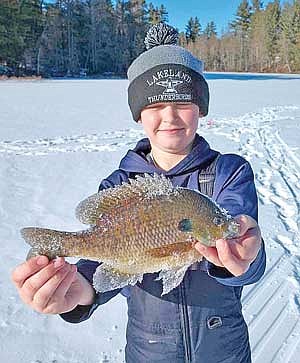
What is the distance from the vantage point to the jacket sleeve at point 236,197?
1.27m

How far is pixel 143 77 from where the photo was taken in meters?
1.64

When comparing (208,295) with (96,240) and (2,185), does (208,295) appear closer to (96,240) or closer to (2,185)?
(96,240)

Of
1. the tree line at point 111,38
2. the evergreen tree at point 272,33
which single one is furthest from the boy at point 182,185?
the evergreen tree at point 272,33

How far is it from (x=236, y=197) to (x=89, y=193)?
3.98 metres

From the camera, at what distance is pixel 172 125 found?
149 centimetres

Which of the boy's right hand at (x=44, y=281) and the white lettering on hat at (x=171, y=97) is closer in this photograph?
the boy's right hand at (x=44, y=281)

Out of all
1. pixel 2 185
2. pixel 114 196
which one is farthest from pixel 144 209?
pixel 2 185

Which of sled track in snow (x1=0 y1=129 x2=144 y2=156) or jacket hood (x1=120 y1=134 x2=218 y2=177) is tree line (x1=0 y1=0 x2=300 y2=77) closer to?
sled track in snow (x1=0 y1=129 x2=144 y2=156)

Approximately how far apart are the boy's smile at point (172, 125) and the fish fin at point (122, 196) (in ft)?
0.91

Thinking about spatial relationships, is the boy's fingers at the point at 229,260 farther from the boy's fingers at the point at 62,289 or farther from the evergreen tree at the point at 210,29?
the evergreen tree at the point at 210,29

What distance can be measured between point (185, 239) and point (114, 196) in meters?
0.24

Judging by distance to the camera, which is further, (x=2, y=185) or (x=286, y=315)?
(x=2, y=185)

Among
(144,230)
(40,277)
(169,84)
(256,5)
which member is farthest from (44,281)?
(256,5)

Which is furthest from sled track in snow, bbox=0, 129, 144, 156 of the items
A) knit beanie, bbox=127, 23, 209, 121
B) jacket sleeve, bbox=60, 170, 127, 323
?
jacket sleeve, bbox=60, 170, 127, 323
